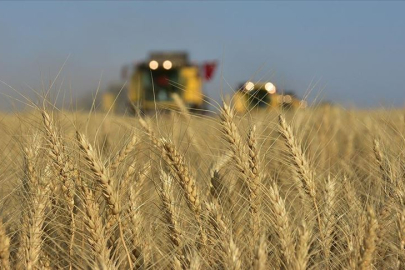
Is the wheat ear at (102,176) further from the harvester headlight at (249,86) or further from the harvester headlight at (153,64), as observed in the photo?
the harvester headlight at (153,64)

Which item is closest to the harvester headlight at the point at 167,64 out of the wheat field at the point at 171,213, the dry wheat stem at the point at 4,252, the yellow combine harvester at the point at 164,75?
the yellow combine harvester at the point at 164,75

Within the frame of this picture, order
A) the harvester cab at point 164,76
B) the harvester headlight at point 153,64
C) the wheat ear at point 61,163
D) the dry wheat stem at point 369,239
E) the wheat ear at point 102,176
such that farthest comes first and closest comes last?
the harvester headlight at point 153,64 < the harvester cab at point 164,76 < the wheat ear at point 61,163 < the wheat ear at point 102,176 < the dry wheat stem at point 369,239

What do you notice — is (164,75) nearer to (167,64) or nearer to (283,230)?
(167,64)

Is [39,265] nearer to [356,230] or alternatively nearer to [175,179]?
[175,179]

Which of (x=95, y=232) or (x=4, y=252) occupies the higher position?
(x=95, y=232)

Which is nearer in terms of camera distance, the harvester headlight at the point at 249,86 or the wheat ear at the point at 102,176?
the wheat ear at the point at 102,176

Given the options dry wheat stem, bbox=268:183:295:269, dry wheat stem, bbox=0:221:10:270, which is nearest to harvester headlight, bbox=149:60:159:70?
dry wheat stem, bbox=0:221:10:270

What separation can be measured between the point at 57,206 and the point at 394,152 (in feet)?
4.54

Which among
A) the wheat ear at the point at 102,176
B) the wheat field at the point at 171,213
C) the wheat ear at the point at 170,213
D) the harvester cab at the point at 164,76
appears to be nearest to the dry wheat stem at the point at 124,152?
the wheat field at the point at 171,213

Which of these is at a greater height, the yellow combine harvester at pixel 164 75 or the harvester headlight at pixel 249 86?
the harvester headlight at pixel 249 86

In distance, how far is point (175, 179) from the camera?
213 cm

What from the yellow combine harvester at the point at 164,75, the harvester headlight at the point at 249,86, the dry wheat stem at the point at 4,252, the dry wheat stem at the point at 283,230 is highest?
the harvester headlight at the point at 249,86

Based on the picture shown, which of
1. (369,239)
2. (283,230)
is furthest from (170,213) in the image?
(369,239)

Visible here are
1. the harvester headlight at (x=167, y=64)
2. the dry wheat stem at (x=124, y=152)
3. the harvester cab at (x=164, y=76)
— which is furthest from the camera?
the harvester headlight at (x=167, y=64)
